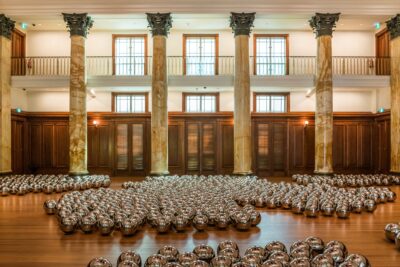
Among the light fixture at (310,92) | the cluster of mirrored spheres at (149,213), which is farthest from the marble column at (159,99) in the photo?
the light fixture at (310,92)

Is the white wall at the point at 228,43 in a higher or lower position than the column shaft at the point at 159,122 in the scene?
higher

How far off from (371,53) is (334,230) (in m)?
16.2

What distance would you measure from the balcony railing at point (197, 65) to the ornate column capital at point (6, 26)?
9.71 feet

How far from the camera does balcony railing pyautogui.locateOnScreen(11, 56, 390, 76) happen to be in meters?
20.0

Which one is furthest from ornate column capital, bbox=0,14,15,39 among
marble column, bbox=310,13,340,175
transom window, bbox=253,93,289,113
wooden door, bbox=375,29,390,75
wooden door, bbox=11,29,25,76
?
wooden door, bbox=375,29,390,75

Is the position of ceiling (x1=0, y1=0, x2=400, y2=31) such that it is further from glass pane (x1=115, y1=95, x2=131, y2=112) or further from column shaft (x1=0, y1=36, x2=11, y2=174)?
glass pane (x1=115, y1=95, x2=131, y2=112)

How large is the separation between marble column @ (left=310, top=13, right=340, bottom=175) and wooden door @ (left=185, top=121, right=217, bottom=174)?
5550 mm

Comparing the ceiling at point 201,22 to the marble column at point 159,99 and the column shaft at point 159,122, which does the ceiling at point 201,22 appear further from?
the column shaft at point 159,122

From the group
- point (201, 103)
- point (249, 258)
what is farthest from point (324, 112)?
point (249, 258)

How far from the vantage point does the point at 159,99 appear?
53.8 feet

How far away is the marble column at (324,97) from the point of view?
53.4 ft

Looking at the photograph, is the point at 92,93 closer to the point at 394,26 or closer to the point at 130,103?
the point at 130,103

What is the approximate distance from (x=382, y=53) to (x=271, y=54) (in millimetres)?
5650

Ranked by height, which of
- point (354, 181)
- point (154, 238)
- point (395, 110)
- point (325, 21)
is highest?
point (325, 21)
